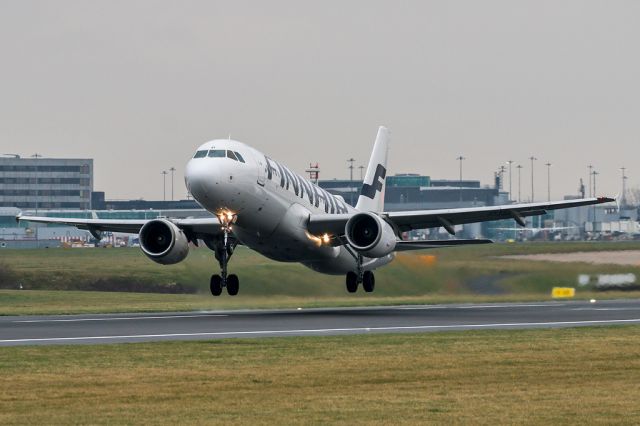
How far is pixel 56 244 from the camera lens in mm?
167250

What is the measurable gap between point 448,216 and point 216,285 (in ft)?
35.6

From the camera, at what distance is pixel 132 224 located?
183 feet

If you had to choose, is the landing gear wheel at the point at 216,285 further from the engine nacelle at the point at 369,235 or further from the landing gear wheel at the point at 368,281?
the landing gear wheel at the point at 368,281

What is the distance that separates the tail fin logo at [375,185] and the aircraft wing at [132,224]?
394 inches

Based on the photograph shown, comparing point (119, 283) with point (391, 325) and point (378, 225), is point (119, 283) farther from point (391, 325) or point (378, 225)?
point (391, 325)

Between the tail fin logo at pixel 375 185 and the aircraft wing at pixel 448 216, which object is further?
the tail fin logo at pixel 375 185

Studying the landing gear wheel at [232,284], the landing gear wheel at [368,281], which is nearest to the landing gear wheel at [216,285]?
the landing gear wheel at [232,284]

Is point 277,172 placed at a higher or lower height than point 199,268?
higher

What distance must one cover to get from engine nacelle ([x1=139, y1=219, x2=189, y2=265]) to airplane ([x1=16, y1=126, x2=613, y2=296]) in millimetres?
38

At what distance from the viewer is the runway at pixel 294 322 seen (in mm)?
37338

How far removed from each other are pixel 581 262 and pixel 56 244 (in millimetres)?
116468

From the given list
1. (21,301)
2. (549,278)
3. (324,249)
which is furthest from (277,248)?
(21,301)

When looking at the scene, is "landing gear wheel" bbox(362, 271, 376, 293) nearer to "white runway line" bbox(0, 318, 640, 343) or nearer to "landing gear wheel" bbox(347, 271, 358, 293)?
Result: "landing gear wheel" bbox(347, 271, 358, 293)

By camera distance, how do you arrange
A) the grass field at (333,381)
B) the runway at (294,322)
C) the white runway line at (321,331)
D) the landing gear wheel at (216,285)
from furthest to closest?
the landing gear wheel at (216,285), the runway at (294,322), the white runway line at (321,331), the grass field at (333,381)
